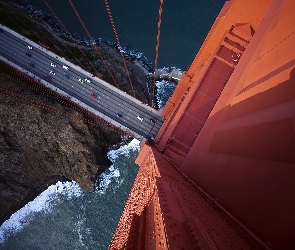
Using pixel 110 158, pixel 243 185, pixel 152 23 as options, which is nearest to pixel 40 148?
pixel 110 158

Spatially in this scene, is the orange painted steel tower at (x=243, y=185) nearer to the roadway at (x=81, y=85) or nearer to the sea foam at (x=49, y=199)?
the roadway at (x=81, y=85)

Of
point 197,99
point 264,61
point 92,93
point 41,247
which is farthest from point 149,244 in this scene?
point 41,247

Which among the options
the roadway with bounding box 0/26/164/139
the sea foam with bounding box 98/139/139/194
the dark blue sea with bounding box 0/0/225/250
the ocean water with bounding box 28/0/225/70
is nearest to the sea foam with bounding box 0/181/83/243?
→ the dark blue sea with bounding box 0/0/225/250

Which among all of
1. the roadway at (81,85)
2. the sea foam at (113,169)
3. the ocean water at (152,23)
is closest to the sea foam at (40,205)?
the sea foam at (113,169)

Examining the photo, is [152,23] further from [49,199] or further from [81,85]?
[49,199]

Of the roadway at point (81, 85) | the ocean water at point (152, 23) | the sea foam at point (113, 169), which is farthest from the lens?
the ocean water at point (152, 23)

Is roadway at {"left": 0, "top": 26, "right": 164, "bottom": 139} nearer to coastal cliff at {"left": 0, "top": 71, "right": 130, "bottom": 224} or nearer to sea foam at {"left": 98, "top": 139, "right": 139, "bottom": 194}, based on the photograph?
coastal cliff at {"left": 0, "top": 71, "right": 130, "bottom": 224}

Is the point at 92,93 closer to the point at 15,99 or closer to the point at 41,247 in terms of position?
the point at 15,99
